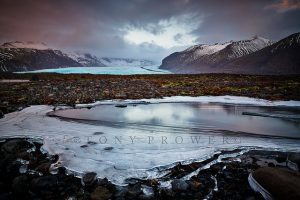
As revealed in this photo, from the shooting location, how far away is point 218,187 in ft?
13.0

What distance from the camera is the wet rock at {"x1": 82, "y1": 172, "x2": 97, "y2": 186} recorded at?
13.3 feet

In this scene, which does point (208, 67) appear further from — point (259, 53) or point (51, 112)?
point (51, 112)

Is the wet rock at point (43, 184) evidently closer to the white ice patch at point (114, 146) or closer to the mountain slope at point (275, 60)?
the white ice patch at point (114, 146)

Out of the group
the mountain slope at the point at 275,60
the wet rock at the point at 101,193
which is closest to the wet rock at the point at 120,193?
the wet rock at the point at 101,193

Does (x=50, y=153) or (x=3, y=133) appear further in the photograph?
(x=3, y=133)

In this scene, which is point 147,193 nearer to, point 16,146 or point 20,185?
point 20,185

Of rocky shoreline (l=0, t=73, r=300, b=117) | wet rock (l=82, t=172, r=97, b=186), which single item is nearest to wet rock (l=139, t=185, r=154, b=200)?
wet rock (l=82, t=172, r=97, b=186)

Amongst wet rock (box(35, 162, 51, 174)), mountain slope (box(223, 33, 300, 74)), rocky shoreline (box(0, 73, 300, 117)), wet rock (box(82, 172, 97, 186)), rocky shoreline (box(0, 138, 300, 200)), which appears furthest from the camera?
mountain slope (box(223, 33, 300, 74))

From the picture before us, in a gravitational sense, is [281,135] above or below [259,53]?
below

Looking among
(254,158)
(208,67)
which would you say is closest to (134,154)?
(254,158)

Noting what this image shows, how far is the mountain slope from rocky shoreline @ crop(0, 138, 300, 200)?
13198 cm

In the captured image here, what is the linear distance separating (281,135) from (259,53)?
169m

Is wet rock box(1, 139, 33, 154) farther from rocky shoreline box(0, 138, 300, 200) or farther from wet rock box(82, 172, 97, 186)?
wet rock box(82, 172, 97, 186)

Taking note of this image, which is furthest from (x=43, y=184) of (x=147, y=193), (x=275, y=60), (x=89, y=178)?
(x=275, y=60)
